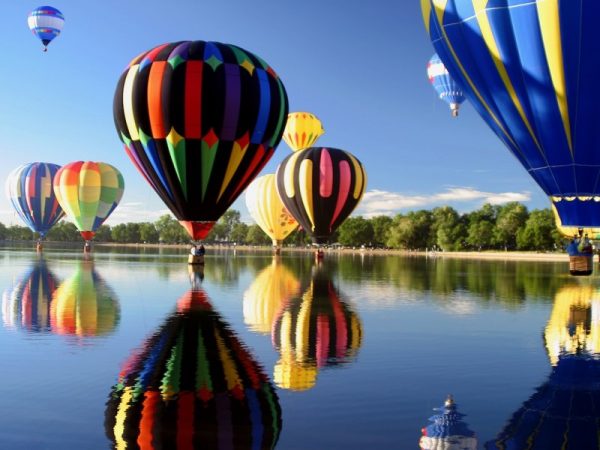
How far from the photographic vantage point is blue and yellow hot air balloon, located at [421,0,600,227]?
1897 centimetres

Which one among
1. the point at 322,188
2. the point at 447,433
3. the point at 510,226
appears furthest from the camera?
the point at 510,226

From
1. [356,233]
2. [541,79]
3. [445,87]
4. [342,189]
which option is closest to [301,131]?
[342,189]

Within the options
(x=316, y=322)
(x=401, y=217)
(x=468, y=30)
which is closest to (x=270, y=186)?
(x=468, y=30)

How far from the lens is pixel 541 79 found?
1980 centimetres

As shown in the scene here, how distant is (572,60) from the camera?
62.6 feet

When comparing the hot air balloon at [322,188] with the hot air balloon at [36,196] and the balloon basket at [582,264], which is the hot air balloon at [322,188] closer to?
the hot air balloon at [36,196]

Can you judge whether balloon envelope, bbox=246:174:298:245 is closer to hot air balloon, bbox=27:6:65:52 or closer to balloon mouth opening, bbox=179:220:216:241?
hot air balloon, bbox=27:6:65:52

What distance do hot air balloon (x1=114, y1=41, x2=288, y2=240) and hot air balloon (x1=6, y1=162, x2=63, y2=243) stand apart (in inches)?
1427

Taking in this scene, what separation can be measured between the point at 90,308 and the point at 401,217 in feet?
463

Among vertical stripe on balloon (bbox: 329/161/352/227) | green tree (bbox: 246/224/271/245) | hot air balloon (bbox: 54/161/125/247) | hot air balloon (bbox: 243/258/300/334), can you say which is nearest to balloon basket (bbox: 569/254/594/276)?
hot air balloon (bbox: 243/258/300/334)

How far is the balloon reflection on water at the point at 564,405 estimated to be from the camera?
23.5 feet

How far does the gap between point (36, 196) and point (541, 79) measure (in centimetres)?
5613

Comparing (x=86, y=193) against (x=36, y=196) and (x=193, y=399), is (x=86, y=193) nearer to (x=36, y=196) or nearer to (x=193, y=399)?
(x=36, y=196)

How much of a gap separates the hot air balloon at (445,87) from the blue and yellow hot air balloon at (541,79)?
2799 centimetres
